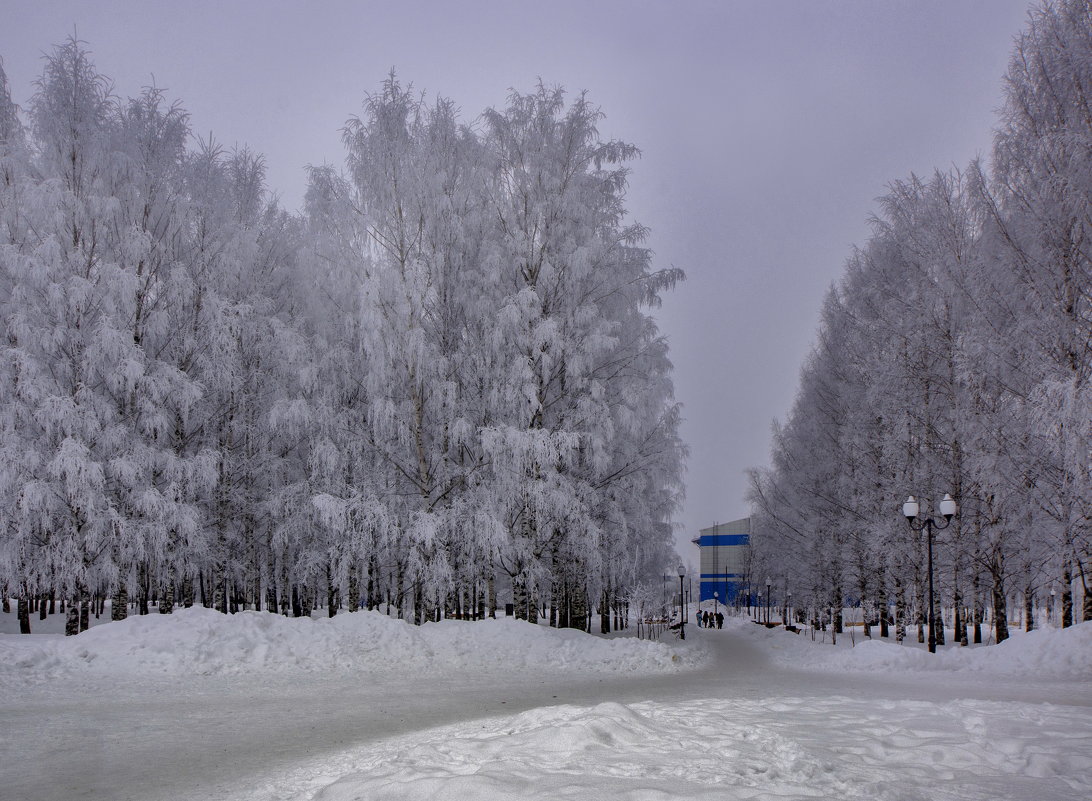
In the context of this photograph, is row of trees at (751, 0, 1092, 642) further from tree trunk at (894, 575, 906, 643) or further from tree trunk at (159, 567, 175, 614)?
tree trunk at (159, 567, 175, 614)

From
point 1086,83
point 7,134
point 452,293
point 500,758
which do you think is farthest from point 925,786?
point 7,134

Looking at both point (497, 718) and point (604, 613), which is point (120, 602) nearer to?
point (497, 718)

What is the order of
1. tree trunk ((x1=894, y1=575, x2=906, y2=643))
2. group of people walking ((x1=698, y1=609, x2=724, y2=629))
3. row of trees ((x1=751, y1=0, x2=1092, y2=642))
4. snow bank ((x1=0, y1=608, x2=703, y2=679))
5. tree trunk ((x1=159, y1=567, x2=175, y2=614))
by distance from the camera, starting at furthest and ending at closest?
group of people walking ((x1=698, y1=609, x2=724, y2=629)), tree trunk ((x1=894, y1=575, x2=906, y2=643)), tree trunk ((x1=159, y1=567, x2=175, y2=614)), row of trees ((x1=751, y1=0, x2=1092, y2=642)), snow bank ((x1=0, y1=608, x2=703, y2=679))

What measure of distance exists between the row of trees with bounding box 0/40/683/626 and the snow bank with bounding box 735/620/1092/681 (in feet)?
20.3

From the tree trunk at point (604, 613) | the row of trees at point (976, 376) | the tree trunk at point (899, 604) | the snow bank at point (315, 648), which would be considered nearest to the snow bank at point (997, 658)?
the row of trees at point (976, 376)

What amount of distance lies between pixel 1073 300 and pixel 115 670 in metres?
18.3

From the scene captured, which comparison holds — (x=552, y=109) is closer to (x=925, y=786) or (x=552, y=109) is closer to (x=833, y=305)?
(x=833, y=305)

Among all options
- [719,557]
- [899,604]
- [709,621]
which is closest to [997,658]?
[899,604]

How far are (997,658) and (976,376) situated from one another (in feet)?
20.6

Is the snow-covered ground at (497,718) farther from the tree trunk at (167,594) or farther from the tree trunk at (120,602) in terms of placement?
the tree trunk at (167,594)

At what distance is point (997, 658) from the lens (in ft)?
43.3

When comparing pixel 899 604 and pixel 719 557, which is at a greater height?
pixel 899 604

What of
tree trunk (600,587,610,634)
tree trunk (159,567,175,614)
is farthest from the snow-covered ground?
tree trunk (600,587,610,634)

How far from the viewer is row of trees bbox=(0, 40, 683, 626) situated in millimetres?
15383
